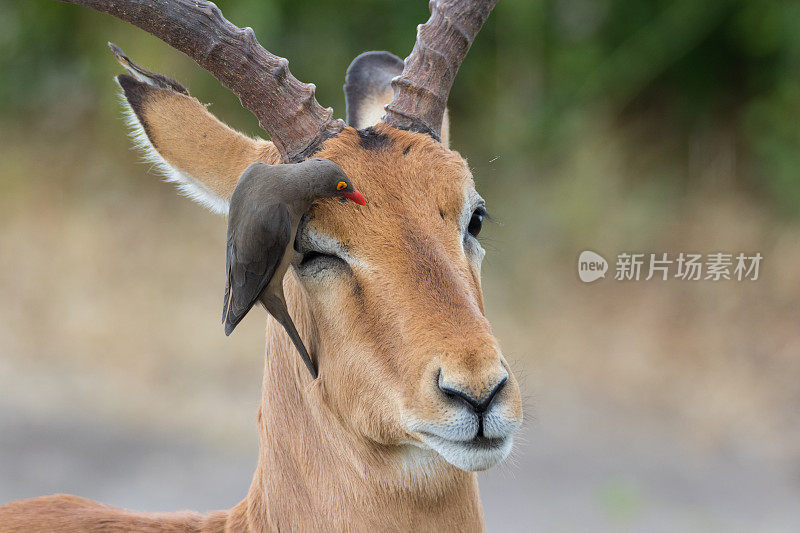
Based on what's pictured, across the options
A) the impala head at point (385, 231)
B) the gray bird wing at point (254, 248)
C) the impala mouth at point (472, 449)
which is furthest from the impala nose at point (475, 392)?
the gray bird wing at point (254, 248)

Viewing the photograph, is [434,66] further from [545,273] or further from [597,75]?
[597,75]

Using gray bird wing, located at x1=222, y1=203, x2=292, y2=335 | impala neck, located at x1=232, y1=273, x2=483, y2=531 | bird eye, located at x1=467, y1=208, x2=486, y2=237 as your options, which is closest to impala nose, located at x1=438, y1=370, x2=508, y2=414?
impala neck, located at x1=232, y1=273, x2=483, y2=531

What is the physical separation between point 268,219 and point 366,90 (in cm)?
156

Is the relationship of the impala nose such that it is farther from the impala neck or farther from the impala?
the impala neck

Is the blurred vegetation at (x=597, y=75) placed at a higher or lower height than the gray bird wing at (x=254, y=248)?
higher

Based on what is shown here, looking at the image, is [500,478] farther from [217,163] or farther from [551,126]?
[217,163]

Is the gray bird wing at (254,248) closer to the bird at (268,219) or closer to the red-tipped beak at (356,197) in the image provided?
the bird at (268,219)

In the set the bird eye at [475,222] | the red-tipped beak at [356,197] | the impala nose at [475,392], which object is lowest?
the impala nose at [475,392]

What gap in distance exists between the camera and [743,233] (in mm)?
9648

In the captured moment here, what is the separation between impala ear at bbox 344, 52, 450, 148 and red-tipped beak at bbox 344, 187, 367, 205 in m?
1.20

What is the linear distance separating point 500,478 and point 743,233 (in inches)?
148

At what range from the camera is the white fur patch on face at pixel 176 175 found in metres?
3.21

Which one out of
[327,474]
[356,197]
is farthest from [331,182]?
[327,474]

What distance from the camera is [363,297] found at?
9.29 ft
